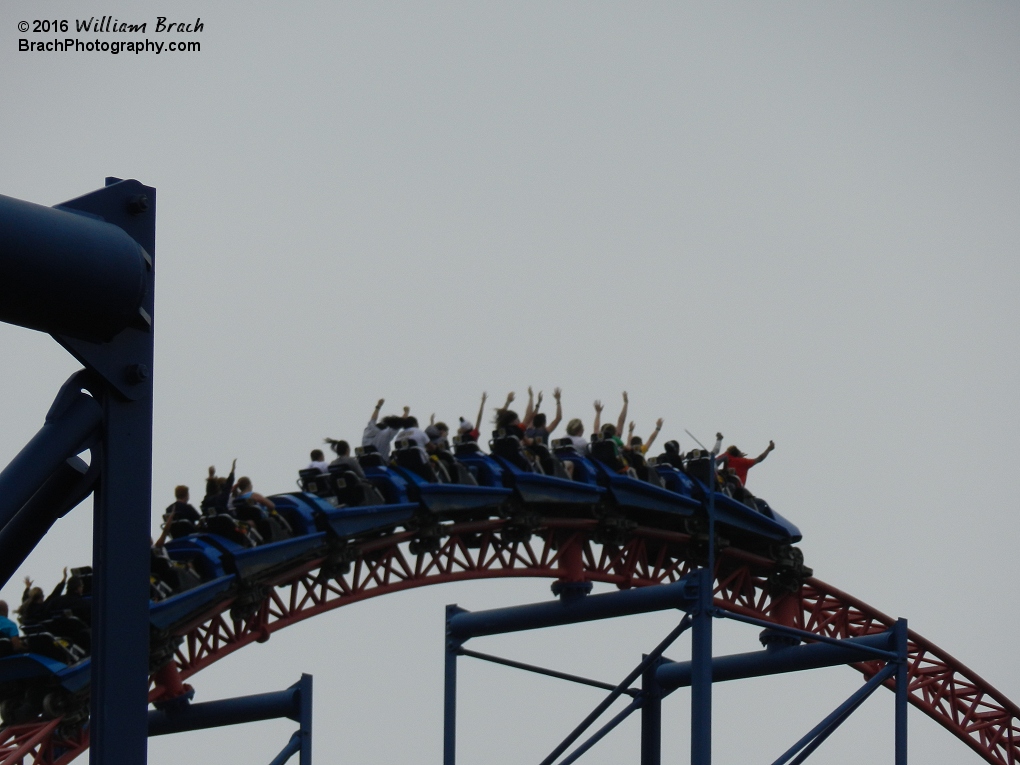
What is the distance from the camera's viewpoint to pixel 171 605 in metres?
9.99

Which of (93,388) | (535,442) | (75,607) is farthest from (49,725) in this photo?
(93,388)

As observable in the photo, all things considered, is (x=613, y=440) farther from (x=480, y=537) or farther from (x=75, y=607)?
(x=75, y=607)

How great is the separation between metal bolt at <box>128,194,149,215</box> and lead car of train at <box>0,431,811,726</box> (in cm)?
628

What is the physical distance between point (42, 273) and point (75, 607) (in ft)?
23.2

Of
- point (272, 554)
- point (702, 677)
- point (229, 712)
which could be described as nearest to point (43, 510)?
point (702, 677)

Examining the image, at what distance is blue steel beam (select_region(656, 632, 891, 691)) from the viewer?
11852 millimetres

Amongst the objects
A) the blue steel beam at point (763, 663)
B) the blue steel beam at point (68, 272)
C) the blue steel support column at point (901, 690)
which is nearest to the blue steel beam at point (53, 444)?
the blue steel beam at point (68, 272)

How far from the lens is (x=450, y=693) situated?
11555 mm

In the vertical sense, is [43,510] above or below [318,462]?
below

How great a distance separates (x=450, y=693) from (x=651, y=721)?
145cm

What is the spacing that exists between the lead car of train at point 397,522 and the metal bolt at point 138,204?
628 centimetres

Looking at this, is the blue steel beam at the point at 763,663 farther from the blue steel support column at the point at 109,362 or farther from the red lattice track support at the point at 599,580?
the blue steel support column at the point at 109,362

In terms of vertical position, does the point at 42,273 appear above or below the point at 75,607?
below

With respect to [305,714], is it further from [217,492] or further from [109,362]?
[109,362]
